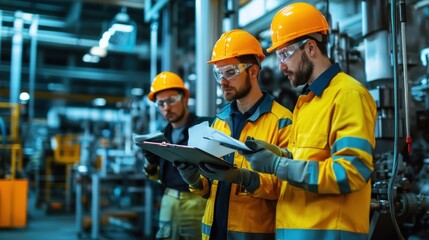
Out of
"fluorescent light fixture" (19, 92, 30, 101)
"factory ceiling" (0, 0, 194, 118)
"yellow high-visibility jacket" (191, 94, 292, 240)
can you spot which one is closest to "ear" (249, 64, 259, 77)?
"yellow high-visibility jacket" (191, 94, 292, 240)

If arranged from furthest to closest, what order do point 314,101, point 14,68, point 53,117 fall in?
point 53,117, point 14,68, point 314,101

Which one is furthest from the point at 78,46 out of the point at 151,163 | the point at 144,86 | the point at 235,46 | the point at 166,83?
the point at 235,46

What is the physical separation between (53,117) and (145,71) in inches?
188

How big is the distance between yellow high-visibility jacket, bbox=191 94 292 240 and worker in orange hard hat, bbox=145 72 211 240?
84 centimetres

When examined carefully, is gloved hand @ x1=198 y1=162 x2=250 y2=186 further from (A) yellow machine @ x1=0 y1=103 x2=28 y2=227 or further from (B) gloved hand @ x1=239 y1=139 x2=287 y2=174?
(A) yellow machine @ x1=0 y1=103 x2=28 y2=227

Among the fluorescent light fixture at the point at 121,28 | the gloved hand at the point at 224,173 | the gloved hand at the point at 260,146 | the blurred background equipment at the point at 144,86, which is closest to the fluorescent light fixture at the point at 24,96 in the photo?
the blurred background equipment at the point at 144,86

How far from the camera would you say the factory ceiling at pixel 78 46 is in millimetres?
6766

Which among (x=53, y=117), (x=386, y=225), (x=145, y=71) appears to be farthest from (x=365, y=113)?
(x=53, y=117)

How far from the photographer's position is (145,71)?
42.5 ft

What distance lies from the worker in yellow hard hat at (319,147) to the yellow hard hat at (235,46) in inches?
16.6

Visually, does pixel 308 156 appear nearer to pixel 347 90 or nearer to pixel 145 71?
pixel 347 90

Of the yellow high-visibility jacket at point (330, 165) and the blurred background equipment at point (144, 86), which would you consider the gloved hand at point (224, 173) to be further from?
the blurred background equipment at point (144, 86)

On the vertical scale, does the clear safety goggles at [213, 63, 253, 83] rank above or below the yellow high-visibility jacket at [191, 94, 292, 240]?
above

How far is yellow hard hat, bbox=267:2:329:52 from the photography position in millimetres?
1748
